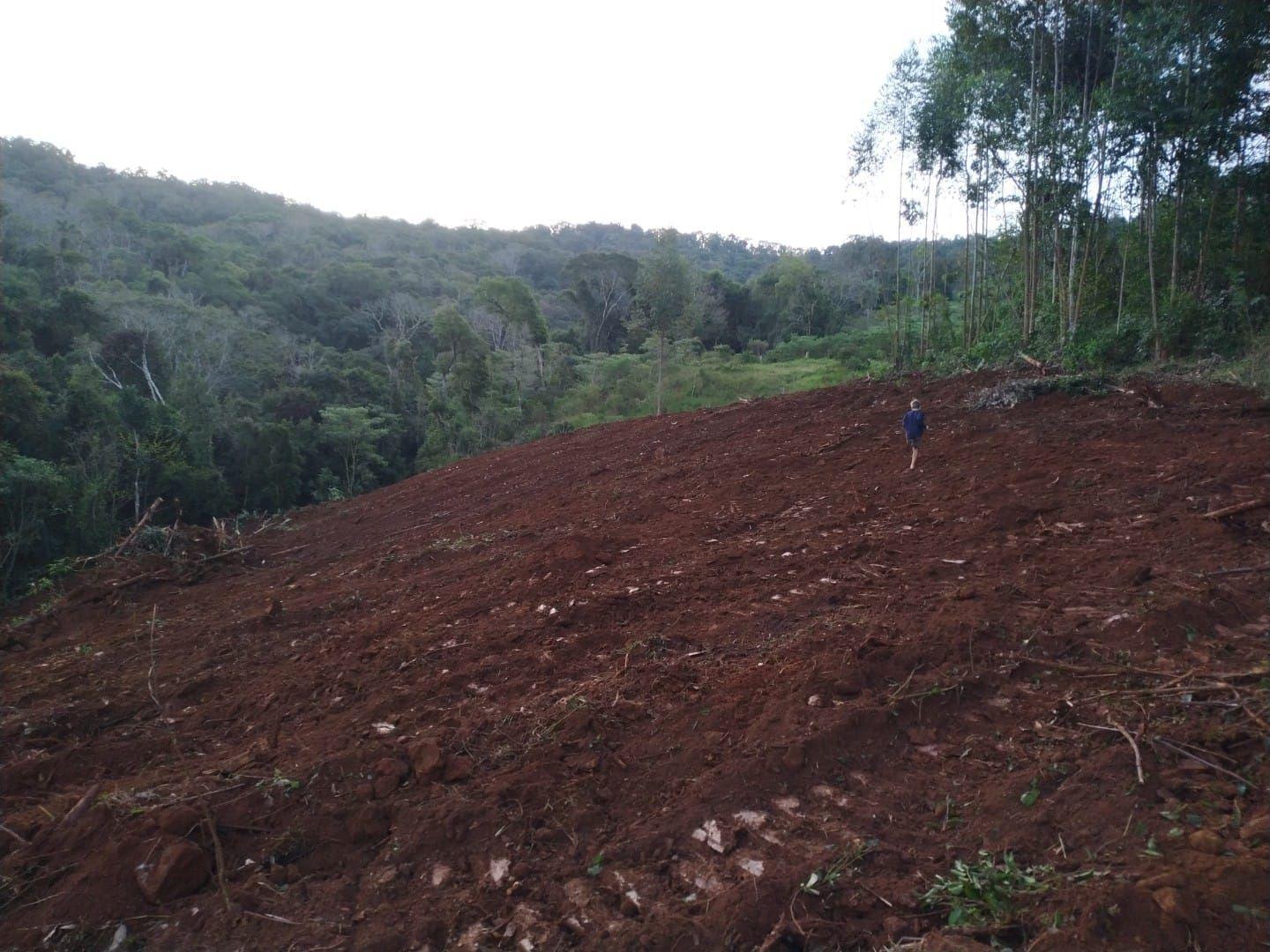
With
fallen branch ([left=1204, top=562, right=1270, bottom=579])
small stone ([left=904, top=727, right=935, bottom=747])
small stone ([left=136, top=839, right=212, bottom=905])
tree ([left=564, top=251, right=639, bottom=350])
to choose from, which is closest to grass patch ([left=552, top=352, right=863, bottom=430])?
tree ([left=564, top=251, right=639, bottom=350])

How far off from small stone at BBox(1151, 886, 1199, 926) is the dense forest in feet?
31.6

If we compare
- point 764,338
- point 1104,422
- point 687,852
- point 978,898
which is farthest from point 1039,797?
point 764,338

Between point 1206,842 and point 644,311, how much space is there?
21.0 metres

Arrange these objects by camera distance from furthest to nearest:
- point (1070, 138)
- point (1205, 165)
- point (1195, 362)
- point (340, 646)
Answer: point (1070, 138)
point (1205, 165)
point (1195, 362)
point (340, 646)

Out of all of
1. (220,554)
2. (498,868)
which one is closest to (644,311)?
(220,554)

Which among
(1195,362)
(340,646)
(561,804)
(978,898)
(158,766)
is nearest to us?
(978,898)

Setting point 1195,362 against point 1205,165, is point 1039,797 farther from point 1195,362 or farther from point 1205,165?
point 1205,165

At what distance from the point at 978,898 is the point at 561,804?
4.63 ft

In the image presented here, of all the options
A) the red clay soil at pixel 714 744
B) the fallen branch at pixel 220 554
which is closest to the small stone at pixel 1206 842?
the red clay soil at pixel 714 744

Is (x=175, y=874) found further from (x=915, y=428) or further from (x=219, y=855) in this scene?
(x=915, y=428)

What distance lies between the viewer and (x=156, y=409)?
1485 cm

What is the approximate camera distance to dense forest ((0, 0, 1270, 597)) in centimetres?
936

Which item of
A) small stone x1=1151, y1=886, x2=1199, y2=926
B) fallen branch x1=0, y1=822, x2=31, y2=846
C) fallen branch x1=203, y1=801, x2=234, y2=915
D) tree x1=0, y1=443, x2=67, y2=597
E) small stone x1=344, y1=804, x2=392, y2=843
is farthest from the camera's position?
tree x1=0, y1=443, x2=67, y2=597

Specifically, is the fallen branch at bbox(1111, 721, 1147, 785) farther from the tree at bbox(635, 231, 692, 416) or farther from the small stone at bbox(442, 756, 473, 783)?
the tree at bbox(635, 231, 692, 416)
